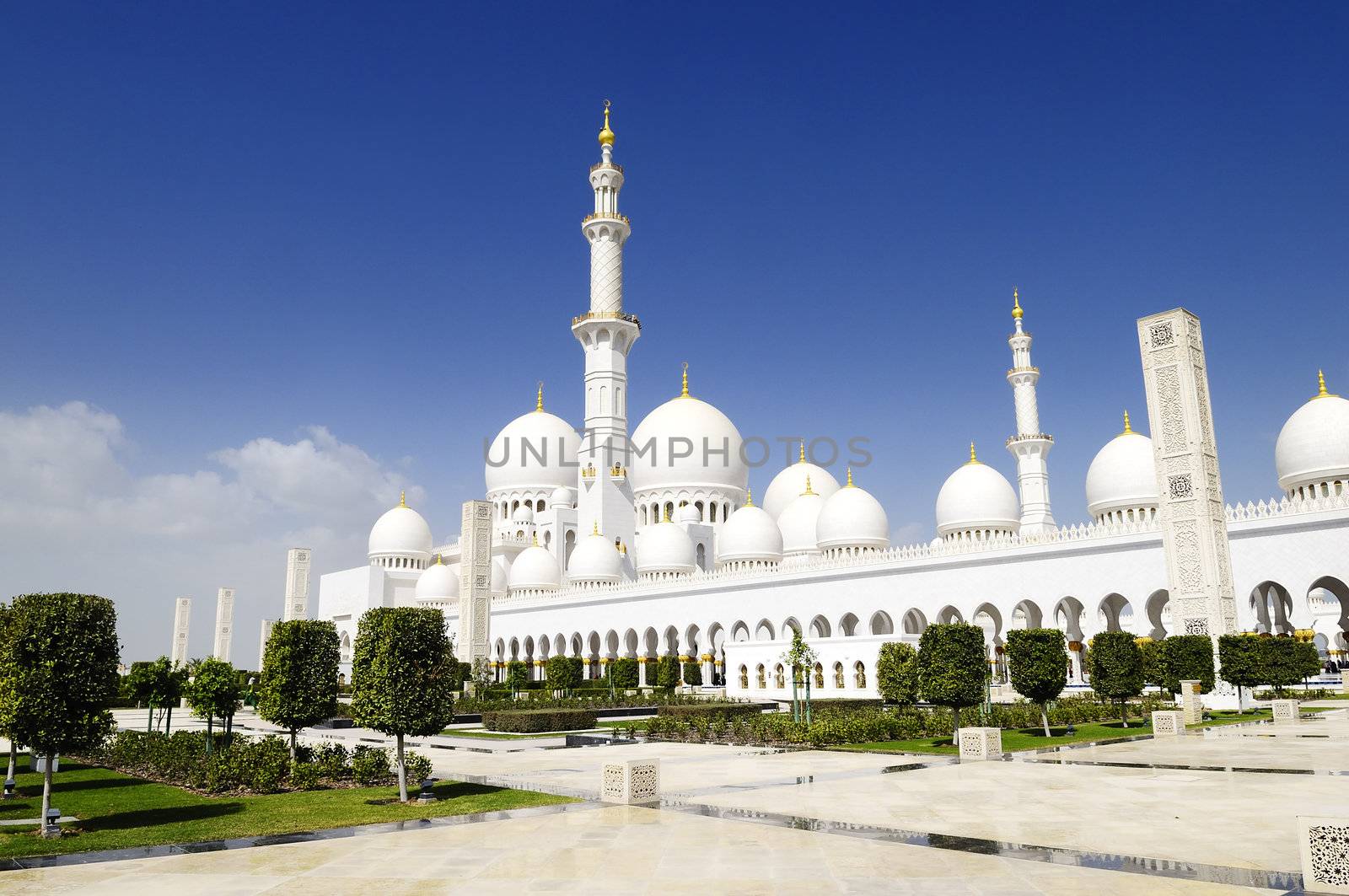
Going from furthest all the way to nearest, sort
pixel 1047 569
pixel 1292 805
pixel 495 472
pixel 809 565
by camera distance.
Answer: pixel 495 472 < pixel 809 565 < pixel 1047 569 < pixel 1292 805

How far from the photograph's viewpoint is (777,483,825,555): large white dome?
48.9 metres

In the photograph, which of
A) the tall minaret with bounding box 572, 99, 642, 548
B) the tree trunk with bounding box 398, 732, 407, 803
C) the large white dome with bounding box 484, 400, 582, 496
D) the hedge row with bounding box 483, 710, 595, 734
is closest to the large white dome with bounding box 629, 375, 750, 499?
the tall minaret with bounding box 572, 99, 642, 548

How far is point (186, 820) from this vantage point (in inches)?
425

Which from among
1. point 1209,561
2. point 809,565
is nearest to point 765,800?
point 1209,561

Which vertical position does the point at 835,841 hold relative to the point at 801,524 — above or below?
below

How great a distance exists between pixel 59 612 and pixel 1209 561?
27053 millimetres

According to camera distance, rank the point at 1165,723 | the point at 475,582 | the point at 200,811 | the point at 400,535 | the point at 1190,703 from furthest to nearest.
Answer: the point at 400,535, the point at 475,582, the point at 1190,703, the point at 1165,723, the point at 200,811

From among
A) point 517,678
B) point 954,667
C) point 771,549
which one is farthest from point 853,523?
point 954,667

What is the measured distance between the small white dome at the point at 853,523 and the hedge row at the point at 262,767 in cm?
3113

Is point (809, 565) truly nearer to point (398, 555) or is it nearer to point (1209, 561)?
point (1209, 561)

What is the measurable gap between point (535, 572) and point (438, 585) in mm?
5908

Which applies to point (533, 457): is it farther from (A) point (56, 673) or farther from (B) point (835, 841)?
(B) point (835, 841)

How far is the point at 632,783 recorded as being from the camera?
36.7 feet

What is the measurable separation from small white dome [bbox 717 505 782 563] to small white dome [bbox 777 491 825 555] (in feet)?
4.65
